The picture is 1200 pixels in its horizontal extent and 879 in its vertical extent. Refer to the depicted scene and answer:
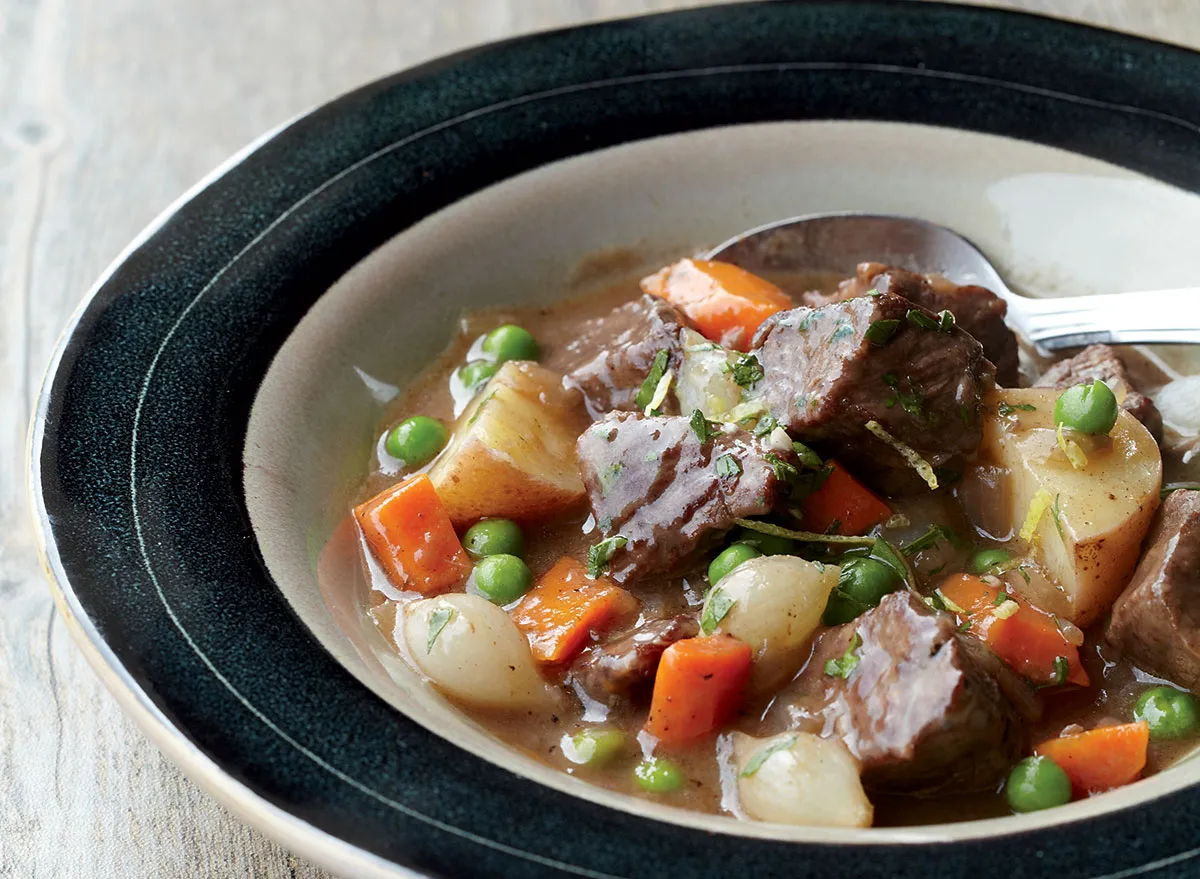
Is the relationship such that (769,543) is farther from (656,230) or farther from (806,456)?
(656,230)

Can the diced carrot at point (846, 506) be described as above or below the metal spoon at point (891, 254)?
below

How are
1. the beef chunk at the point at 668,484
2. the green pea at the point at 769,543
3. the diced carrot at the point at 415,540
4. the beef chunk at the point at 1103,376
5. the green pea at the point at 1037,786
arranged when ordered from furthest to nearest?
1. the beef chunk at the point at 1103,376
2. the diced carrot at the point at 415,540
3. the green pea at the point at 769,543
4. the beef chunk at the point at 668,484
5. the green pea at the point at 1037,786

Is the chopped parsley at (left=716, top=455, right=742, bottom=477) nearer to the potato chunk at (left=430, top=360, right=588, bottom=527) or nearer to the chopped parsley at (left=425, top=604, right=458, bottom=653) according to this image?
the potato chunk at (left=430, top=360, right=588, bottom=527)

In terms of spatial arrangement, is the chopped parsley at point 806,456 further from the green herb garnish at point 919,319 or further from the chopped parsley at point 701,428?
the green herb garnish at point 919,319

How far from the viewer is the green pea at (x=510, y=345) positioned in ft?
13.9

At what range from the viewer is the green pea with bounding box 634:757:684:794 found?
2.97 metres

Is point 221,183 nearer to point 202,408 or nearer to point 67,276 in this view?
point 202,408

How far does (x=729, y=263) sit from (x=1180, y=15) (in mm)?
2718

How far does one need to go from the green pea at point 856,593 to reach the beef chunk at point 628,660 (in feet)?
1.20

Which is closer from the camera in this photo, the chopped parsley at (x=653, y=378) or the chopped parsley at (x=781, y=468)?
the chopped parsley at (x=781, y=468)

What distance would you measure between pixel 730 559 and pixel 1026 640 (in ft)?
→ 2.57

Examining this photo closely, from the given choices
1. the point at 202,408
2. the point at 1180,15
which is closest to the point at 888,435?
the point at 202,408

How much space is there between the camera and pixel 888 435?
3359mm

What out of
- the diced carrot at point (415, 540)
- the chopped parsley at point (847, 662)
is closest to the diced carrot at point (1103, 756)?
the chopped parsley at point (847, 662)
